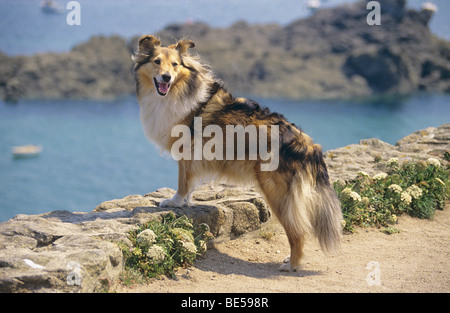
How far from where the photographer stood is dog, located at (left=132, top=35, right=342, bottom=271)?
185 inches

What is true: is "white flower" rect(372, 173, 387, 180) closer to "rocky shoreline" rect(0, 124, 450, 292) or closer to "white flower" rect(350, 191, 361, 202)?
"rocky shoreline" rect(0, 124, 450, 292)

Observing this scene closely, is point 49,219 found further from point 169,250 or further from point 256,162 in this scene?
point 256,162

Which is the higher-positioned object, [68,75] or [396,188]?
[68,75]

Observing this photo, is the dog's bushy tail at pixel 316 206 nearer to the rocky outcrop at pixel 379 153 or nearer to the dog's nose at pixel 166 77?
the dog's nose at pixel 166 77

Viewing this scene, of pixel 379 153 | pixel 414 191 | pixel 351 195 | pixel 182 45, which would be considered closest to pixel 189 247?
pixel 182 45

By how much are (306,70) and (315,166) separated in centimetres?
4838

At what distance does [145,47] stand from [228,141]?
1.53 meters

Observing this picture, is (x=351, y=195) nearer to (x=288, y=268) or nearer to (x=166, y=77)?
(x=288, y=268)

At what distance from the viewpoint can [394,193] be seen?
6438 mm

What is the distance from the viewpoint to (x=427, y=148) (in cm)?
845

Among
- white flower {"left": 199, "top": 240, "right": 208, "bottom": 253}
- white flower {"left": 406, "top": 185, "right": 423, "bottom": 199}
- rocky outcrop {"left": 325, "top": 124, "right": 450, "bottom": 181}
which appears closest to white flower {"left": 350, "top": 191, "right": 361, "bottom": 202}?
rocky outcrop {"left": 325, "top": 124, "right": 450, "bottom": 181}

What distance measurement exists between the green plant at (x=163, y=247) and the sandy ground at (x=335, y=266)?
0.13m

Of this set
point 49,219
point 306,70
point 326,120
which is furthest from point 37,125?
point 49,219

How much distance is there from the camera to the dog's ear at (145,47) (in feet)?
16.9
